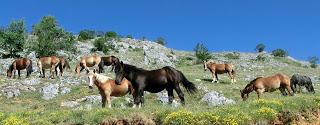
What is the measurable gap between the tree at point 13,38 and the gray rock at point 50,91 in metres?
34.2

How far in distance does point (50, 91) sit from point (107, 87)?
16598 millimetres

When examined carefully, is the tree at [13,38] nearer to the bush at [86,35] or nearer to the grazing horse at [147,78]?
the bush at [86,35]

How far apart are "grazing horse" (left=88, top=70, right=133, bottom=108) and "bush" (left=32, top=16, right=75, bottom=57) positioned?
1834 inches

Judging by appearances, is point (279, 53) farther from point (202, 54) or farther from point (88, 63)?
point (88, 63)

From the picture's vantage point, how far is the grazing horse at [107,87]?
73.0 ft

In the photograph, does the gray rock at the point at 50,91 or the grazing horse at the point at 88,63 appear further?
the grazing horse at the point at 88,63

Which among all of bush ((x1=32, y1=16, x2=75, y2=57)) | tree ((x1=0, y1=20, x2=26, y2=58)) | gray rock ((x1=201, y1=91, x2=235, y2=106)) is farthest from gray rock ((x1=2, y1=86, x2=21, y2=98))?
tree ((x1=0, y1=20, x2=26, y2=58))

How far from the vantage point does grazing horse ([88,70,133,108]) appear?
2225cm

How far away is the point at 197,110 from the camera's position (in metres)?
19.4

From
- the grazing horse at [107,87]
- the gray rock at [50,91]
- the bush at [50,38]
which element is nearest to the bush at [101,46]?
the bush at [50,38]

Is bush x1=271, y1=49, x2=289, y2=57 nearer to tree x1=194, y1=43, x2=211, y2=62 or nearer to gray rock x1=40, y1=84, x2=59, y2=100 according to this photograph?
tree x1=194, y1=43, x2=211, y2=62

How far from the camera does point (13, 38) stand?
70.7 m

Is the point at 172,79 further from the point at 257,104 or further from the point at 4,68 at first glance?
the point at 4,68

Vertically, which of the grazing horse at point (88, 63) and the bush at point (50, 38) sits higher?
the bush at point (50, 38)
